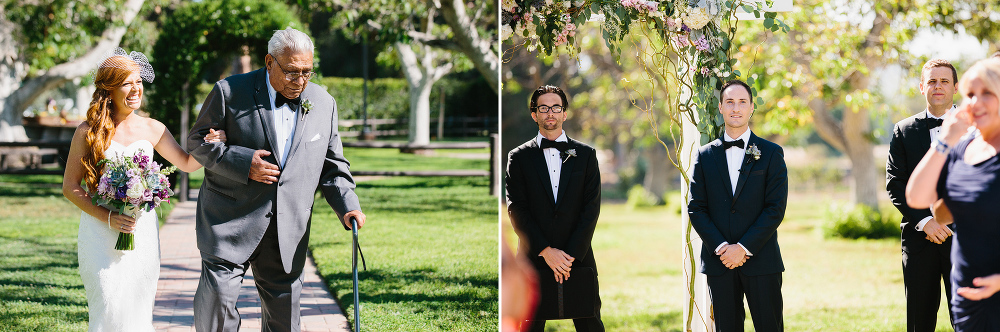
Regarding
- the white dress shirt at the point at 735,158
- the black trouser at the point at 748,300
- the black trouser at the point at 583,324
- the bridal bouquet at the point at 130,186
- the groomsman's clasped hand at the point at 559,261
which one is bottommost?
the black trouser at the point at 583,324

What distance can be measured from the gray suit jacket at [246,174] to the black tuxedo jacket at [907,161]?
2.79 meters

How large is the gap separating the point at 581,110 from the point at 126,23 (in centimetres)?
1170

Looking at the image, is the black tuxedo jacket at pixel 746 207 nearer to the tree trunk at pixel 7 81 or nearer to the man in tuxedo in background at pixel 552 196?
the man in tuxedo in background at pixel 552 196

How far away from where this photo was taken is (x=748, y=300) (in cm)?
368

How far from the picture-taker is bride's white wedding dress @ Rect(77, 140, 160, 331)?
134 inches

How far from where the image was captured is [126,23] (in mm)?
14891

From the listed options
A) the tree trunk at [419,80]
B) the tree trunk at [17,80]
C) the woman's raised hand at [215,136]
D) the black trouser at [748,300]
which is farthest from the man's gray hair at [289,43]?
the tree trunk at [419,80]

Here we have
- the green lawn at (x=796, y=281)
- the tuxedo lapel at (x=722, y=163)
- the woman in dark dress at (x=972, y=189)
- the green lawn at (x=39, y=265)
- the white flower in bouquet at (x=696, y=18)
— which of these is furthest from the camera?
the green lawn at (x=796, y=281)

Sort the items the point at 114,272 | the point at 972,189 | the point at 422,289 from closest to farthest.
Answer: the point at 972,189
the point at 114,272
the point at 422,289

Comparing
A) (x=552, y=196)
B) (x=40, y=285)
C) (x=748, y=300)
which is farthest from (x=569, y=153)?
(x=40, y=285)

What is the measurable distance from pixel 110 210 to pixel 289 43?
3.64ft

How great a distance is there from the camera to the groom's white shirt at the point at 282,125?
348 cm

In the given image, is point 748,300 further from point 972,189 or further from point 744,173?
point 972,189

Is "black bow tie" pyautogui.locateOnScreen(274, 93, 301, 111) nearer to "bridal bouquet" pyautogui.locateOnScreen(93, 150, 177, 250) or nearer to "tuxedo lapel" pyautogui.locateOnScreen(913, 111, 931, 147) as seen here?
"bridal bouquet" pyautogui.locateOnScreen(93, 150, 177, 250)
